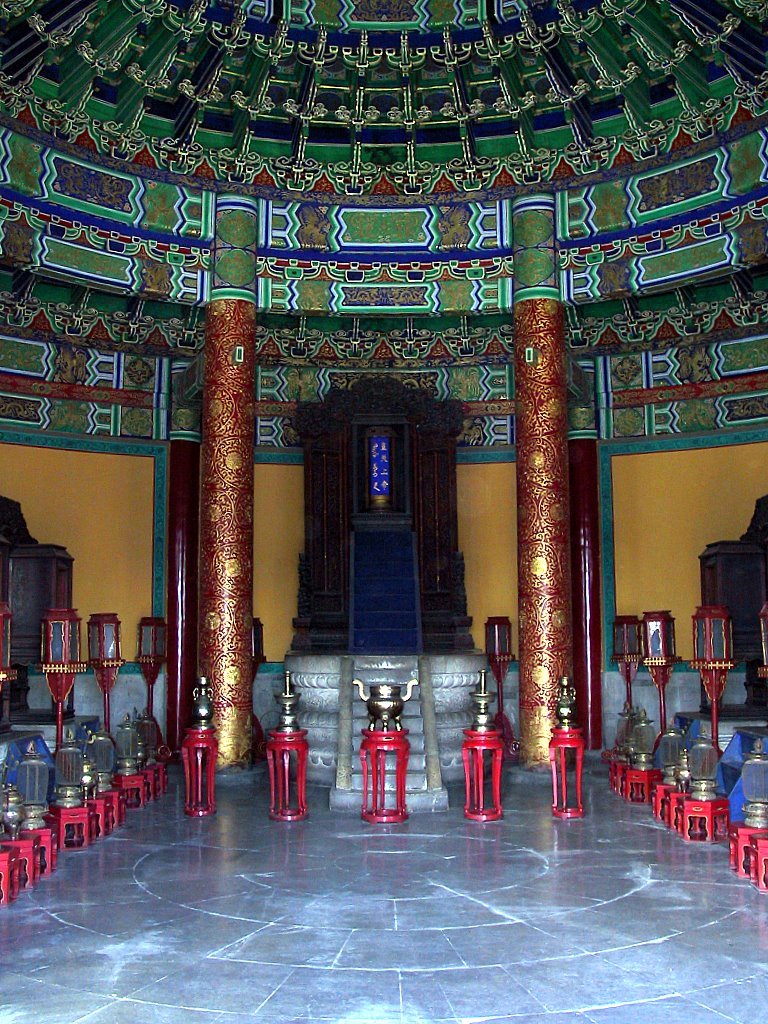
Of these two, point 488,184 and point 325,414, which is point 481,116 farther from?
point 325,414

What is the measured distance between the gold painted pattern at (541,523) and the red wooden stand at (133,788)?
2851mm

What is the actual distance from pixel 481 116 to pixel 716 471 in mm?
3817

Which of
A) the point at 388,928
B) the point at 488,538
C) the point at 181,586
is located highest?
the point at 488,538

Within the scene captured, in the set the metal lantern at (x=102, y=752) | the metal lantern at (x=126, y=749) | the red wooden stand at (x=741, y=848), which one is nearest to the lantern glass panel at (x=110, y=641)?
the metal lantern at (x=126, y=749)

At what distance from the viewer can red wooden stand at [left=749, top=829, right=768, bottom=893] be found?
4.63 meters

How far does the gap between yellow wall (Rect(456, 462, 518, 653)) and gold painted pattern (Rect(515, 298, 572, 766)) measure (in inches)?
78.1

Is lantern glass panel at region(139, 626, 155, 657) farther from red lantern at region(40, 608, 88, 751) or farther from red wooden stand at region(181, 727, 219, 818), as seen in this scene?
red wooden stand at region(181, 727, 219, 818)

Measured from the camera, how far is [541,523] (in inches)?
312

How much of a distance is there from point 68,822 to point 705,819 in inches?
140

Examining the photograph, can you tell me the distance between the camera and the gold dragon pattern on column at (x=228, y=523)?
7762 mm

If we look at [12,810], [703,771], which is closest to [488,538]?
[703,771]

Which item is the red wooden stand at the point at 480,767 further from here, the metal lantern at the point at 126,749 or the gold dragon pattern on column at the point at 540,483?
the metal lantern at the point at 126,749

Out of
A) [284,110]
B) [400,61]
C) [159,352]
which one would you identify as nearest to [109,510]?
[159,352]

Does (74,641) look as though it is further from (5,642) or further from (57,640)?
(5,642)
